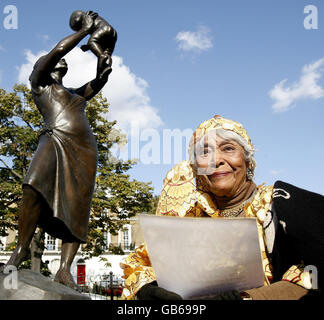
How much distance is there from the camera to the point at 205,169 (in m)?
2.33

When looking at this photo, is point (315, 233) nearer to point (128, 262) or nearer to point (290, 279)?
point (290, 279)

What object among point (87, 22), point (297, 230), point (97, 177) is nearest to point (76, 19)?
point (87, 22)

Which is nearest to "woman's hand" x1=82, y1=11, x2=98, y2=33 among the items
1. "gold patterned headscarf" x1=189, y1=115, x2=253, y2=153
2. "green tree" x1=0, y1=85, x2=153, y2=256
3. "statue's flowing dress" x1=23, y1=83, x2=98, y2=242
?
"statue's flowing dress" x1=23, y1=83, x2=98, y2=242

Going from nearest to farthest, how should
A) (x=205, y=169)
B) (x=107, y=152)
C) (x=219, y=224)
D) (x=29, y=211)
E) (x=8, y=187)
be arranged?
(x=219, y=224) < (x=205, y=169) < (x=29, y=211) < (x=8, y=187) < (x=107, y=152)

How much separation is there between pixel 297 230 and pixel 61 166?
1.95 metres

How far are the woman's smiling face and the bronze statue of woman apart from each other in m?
1.20

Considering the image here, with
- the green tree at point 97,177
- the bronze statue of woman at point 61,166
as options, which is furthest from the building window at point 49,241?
the bronze statue of woman at point 61,166

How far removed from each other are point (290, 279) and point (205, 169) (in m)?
0.86

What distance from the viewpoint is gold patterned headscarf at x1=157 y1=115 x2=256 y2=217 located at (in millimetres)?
2393

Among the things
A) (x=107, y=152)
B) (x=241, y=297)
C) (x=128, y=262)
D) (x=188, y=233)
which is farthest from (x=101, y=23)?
(x=107, y=152)

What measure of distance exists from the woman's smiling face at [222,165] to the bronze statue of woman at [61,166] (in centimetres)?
120

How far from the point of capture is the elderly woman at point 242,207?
170 centimetres
